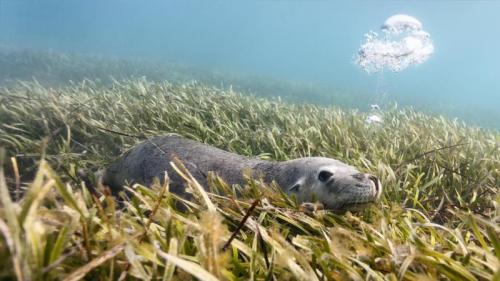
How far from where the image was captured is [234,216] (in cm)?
190

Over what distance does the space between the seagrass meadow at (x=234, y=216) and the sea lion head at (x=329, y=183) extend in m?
0.14

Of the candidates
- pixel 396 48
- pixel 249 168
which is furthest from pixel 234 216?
pixel 396 48

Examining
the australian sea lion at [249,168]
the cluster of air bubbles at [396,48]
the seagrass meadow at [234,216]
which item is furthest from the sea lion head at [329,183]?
the cluster of air bubbles at [396,48]

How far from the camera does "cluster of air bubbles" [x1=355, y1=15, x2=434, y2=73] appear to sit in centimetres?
1135

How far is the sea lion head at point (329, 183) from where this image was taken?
258 cm

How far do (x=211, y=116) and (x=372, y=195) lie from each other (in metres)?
4.08

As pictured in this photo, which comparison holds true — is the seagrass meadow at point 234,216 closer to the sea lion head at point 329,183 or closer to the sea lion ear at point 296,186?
the sea lion head at point 329,183

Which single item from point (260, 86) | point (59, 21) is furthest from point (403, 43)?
point (59, 21)

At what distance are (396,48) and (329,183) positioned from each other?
10695 millimetres

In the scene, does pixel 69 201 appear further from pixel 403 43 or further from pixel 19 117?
pixel 403 43

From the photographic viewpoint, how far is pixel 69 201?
1.29m

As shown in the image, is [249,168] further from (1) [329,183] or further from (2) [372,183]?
(2) [372,183]

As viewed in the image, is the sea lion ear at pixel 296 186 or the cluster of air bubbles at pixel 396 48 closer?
Answer: the sea lion ear at pixel 296 186

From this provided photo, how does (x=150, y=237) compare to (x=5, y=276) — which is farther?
(x=150, y=237)
